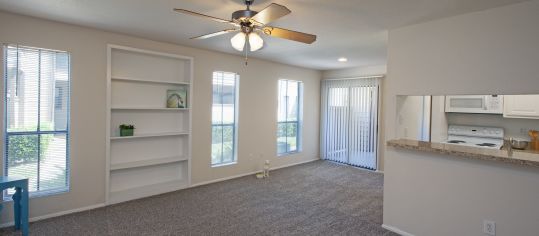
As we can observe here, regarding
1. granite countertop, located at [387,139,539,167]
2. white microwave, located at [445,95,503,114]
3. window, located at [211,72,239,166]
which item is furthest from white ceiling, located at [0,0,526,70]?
white microwave, located at [445,95,503,114]

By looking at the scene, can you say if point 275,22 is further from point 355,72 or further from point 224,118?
point 355,72

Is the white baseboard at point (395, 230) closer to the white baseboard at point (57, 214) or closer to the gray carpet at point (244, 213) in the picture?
the gray carpet at point (244, 213)

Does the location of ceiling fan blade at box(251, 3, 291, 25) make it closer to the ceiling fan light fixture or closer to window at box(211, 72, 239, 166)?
the ceiling fan light fixture

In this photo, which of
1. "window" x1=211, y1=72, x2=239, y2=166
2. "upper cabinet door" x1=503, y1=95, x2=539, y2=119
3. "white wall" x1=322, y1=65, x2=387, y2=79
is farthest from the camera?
"white wall" x1=322, y1=65, x2=387, y2=79

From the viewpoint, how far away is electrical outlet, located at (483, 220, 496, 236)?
2.33 meters

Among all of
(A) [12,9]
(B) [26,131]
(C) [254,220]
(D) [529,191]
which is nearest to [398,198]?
(D) [529,191]

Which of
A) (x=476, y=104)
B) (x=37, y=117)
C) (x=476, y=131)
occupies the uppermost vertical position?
(x=476, y=104)

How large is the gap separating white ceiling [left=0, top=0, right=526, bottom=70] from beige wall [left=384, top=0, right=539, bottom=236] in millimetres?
178

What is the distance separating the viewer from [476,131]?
4367 mm

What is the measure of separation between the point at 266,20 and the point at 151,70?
2.60 m

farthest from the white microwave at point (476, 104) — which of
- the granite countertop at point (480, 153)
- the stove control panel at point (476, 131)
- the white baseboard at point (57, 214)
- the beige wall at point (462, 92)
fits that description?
the white baseboard at point (57, 214)

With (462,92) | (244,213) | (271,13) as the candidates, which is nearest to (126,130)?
(244,213)

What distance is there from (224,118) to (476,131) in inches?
163

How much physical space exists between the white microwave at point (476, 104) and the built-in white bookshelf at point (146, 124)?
4235 millimetres
